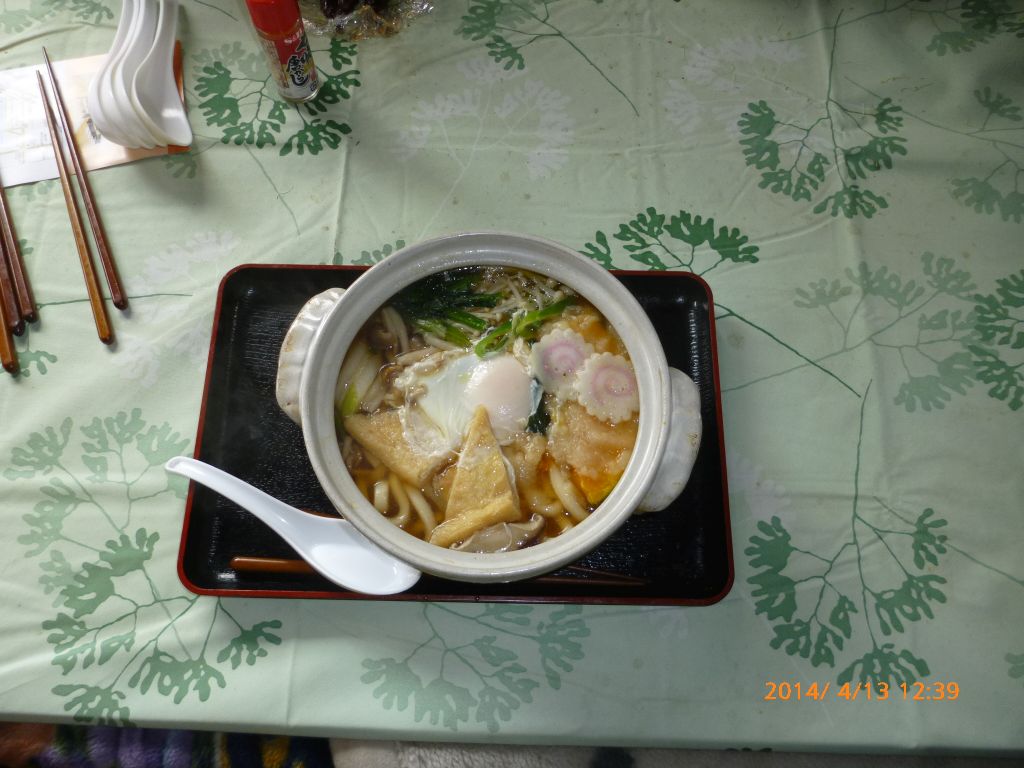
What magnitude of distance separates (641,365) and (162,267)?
3.70ft

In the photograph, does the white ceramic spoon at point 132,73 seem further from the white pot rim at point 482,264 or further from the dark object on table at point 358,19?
the white pot rim at point 482,264

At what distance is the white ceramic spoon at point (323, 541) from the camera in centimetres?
110

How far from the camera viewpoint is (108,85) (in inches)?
58.3

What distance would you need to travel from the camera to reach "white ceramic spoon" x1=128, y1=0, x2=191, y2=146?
5.03 ft

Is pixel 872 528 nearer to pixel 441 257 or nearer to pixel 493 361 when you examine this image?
pixel 493 361

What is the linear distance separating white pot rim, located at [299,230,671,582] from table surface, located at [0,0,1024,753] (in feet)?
1.03

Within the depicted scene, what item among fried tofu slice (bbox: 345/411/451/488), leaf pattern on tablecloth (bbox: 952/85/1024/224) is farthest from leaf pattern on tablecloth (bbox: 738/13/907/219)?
fried tofu slice (bbox: 345/411/451/488)

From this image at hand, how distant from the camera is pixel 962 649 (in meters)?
1.21

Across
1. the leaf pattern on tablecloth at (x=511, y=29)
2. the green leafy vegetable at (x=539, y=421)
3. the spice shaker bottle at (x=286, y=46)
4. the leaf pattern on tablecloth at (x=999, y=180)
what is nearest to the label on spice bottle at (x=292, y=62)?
the spice shaker bottle at (x=286, y=46)

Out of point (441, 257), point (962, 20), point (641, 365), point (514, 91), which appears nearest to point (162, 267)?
point (441, 257)

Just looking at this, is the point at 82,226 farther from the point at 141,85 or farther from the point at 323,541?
the point at 323,541

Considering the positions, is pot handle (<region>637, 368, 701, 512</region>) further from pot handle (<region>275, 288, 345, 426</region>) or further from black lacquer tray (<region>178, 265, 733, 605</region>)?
pot handle (<region>275, 288, 345, 426</region>)
